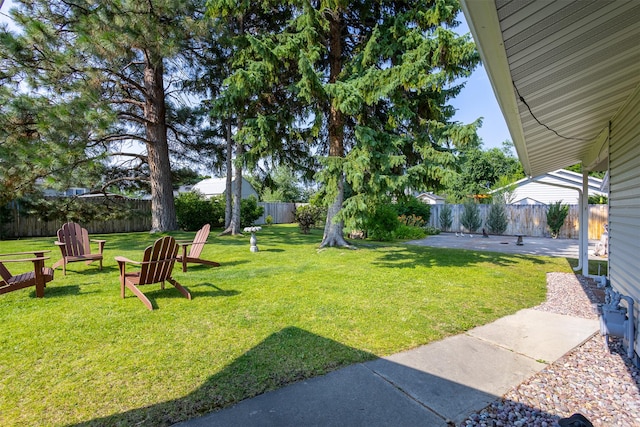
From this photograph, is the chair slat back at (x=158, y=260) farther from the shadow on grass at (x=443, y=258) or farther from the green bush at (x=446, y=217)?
the green bush at (x=446, y=217)

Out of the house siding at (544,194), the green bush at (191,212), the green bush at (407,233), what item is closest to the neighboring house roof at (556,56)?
the green bush at (407,233)

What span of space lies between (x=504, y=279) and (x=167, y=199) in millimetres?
12472

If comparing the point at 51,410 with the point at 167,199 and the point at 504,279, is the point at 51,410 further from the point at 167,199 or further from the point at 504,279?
the point at 167,199

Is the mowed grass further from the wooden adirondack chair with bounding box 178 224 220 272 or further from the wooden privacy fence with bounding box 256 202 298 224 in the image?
the wooden privacy fence with bounding box 256 202 298 224

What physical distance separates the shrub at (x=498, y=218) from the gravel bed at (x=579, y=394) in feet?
46.5

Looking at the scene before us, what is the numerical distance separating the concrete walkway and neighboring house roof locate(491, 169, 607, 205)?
16448mm

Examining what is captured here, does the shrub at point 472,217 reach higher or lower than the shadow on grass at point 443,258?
higher

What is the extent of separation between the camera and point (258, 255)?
8125 millimetres

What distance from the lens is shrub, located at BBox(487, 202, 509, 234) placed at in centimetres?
1580

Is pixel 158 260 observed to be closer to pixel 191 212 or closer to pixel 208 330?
pixel 208 330

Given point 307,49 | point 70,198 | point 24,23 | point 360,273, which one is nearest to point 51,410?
point 360,273

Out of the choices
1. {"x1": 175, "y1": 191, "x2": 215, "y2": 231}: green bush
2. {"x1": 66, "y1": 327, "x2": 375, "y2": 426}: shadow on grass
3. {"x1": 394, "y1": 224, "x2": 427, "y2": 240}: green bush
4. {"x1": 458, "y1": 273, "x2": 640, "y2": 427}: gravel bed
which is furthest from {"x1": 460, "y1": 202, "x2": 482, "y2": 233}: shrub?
{"x1": 66, "y1": 327, "x2": 375, "y2": 426}: shadow on grass

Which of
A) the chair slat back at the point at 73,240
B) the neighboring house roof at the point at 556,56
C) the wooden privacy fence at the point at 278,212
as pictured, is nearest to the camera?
the neighboring house roof at the point at 556,56

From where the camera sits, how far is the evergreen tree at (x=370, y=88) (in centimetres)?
708
